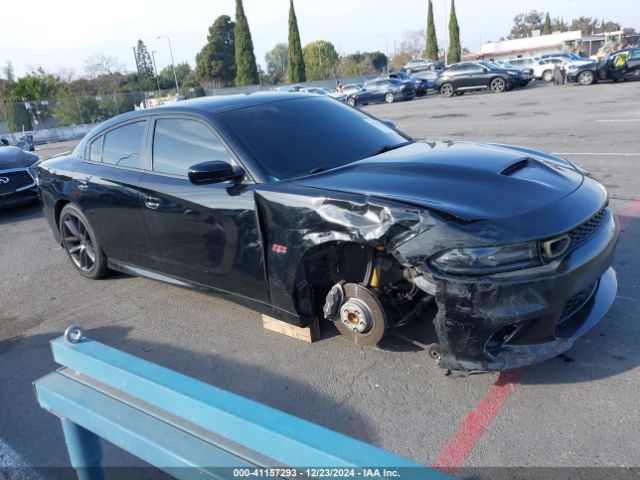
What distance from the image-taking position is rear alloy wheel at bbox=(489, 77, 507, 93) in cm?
2836

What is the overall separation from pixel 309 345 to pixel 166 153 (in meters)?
1.82

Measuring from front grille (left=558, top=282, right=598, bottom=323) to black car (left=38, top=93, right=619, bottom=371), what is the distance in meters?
0.01

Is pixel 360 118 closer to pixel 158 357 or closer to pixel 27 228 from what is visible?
pixel 158 357

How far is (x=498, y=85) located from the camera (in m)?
28.6

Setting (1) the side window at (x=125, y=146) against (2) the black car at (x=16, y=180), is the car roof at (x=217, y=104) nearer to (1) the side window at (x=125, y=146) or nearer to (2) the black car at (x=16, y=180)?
(1) the side window at (x=125, y=146)

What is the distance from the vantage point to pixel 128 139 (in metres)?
4.61

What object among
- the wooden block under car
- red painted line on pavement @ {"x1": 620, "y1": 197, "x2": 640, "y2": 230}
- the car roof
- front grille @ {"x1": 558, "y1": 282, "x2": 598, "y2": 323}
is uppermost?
the car roof

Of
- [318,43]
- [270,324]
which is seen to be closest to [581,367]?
[270,324]

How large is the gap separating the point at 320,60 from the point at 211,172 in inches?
3452

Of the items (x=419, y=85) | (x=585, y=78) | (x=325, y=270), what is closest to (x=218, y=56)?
(x=419, y=85)

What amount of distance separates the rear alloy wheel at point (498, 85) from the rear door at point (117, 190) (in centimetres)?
2688

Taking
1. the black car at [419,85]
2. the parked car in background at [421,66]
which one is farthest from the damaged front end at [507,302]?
the parked car in background at [421,66]

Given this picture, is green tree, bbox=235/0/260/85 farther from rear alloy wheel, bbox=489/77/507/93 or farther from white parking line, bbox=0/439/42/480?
white parking line, bbox=0/439/42/480

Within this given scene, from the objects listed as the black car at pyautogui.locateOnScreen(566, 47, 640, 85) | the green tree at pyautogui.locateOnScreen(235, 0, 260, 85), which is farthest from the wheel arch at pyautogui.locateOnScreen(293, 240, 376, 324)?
the green tree at pyautogui.locateOnScreen(235, 0, 260, 85)
